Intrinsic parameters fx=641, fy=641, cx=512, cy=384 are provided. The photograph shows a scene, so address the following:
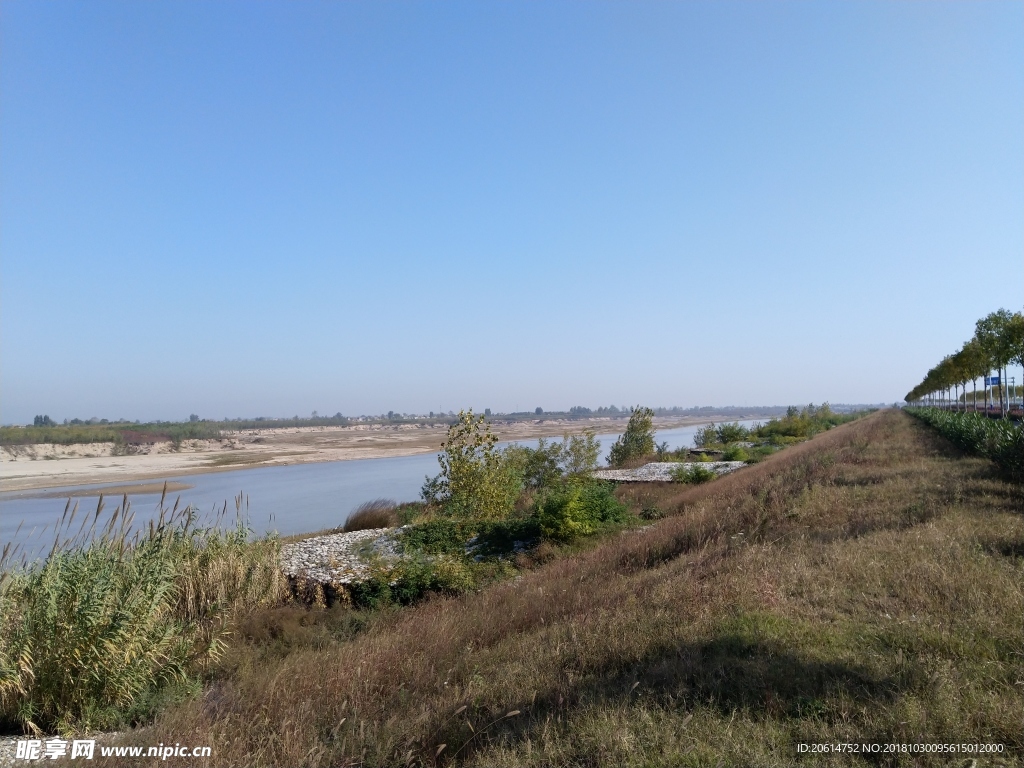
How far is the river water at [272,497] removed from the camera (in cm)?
2142

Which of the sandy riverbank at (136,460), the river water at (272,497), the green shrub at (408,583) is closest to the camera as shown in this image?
the green shrub at (408,583)

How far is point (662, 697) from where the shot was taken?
4000 millimetres

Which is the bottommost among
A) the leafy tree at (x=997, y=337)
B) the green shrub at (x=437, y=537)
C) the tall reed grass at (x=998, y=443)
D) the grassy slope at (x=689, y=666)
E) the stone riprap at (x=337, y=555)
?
the stone riprap at (x=337, y=555)

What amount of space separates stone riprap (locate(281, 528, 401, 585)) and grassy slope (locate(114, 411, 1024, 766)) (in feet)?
10.4

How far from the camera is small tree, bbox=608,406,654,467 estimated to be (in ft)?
126

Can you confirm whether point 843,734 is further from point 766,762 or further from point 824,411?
point 824,411

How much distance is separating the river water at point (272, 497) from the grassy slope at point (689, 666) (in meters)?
9.38

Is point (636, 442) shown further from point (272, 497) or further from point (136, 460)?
point (136, 460)

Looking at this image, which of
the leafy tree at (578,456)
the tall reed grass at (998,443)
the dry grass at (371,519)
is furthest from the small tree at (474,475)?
the tall reed grass at (998,443)

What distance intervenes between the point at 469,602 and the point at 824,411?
296 ft

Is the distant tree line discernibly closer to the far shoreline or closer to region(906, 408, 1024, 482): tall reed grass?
region(906, 408, 1024, 482): tall reed grass

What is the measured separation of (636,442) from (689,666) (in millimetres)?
35216

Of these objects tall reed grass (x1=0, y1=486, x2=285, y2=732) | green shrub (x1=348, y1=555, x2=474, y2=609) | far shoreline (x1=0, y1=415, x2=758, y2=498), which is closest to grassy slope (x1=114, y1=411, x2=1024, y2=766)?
tall reed grass (x1=0, y1=486, x2=285, y2=732)

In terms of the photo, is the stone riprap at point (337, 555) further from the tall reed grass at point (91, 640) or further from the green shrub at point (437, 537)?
the tall reed grass at point (91, 640)
